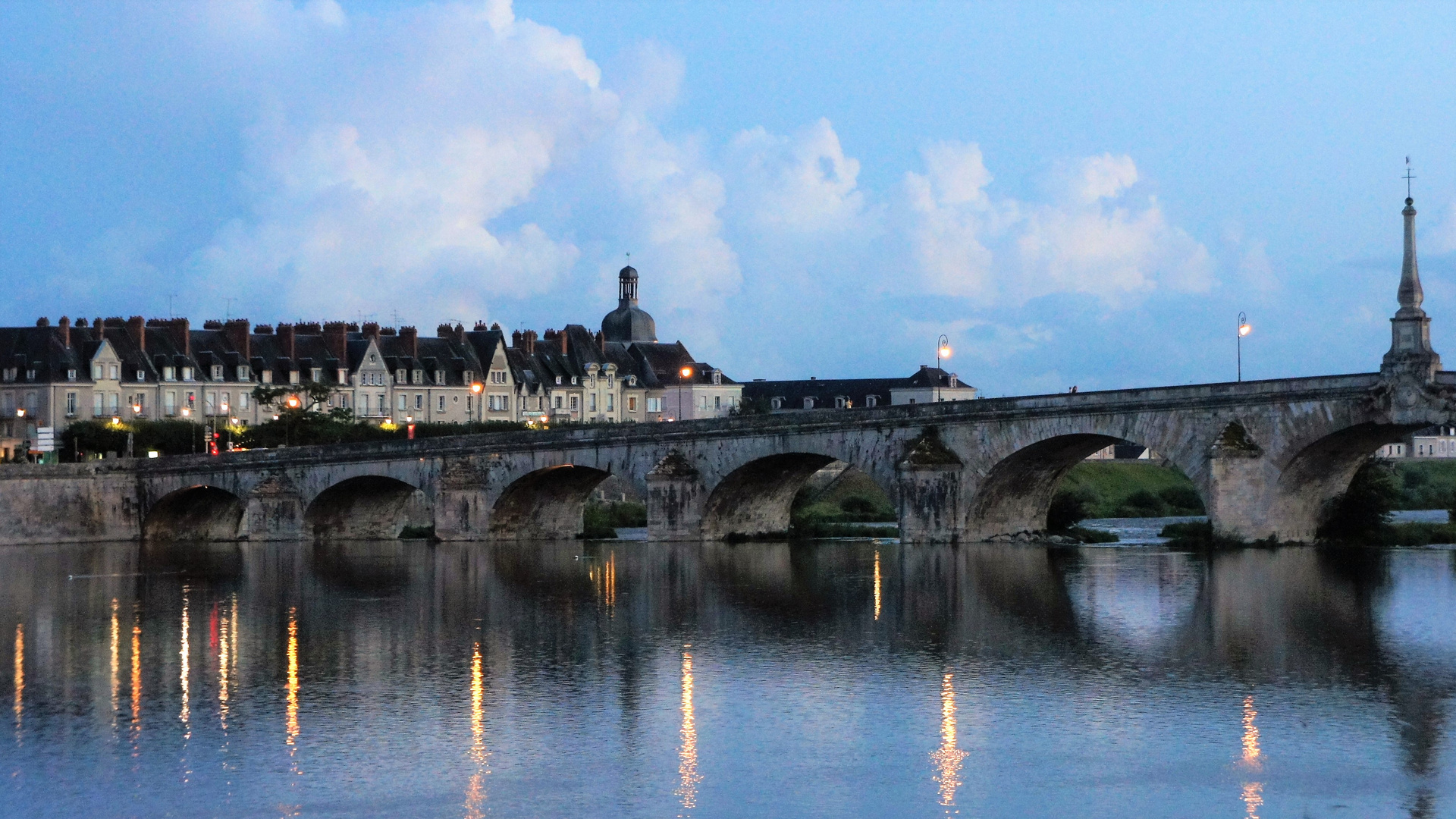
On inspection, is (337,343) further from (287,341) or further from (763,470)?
(763,470)

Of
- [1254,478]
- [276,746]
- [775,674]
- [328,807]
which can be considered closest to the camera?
[328,807]

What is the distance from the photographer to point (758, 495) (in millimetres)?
65062

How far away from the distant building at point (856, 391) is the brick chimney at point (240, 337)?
40951 mm

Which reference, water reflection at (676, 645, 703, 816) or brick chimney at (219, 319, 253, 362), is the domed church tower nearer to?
brick chimney at (219, 319, 253, 362)

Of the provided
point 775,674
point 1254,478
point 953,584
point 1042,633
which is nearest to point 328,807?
point 775,674

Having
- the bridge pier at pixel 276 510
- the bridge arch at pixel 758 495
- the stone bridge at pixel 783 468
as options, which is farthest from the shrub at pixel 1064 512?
the bridge pier at pixel 276 510

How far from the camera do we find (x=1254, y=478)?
1943 inches

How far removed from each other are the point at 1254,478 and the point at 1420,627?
1675cm

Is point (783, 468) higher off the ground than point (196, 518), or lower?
higher

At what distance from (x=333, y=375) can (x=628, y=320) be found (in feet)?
102

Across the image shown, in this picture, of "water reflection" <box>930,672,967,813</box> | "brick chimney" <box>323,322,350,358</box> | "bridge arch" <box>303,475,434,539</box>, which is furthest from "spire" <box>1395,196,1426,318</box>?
"brick chimney" <box>323,322,350,358</box>

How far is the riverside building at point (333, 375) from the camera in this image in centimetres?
9956

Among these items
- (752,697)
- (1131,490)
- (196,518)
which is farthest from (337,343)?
(752,697)

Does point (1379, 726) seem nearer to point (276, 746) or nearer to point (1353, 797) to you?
point (1353, 797)
